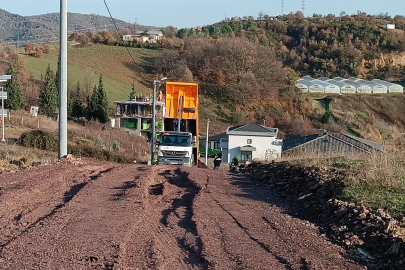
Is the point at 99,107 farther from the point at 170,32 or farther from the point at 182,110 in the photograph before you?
the point at 170,32

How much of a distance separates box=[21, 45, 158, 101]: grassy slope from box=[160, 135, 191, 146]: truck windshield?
4971 centimetres

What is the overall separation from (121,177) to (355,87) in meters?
107

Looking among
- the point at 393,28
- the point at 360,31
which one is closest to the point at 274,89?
the point at 360,31

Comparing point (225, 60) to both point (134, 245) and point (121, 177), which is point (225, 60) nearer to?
point (121, 177)

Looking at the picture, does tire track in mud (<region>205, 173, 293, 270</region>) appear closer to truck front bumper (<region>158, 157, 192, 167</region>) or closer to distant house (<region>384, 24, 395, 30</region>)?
truck front bumper (<region>158, 157, 192, 167</region>)

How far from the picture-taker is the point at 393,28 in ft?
504

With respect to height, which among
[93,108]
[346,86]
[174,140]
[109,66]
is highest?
[109,66]

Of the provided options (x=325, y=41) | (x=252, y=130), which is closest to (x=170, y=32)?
(x=325, y=41)

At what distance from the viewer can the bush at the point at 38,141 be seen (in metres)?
29.7

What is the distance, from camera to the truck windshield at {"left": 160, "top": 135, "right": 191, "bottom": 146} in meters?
27.0

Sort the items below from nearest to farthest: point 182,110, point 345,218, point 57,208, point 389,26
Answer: point 345,218 → point 57,208 → point 182,110 → point 389,26

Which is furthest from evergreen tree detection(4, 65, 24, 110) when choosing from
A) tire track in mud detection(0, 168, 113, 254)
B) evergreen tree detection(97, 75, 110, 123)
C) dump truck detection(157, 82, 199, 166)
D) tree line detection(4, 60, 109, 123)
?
tire track in mud detection(0, 168, 113, 254)

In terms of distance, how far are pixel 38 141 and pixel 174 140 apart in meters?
8.48

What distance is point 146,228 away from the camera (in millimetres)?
8070
